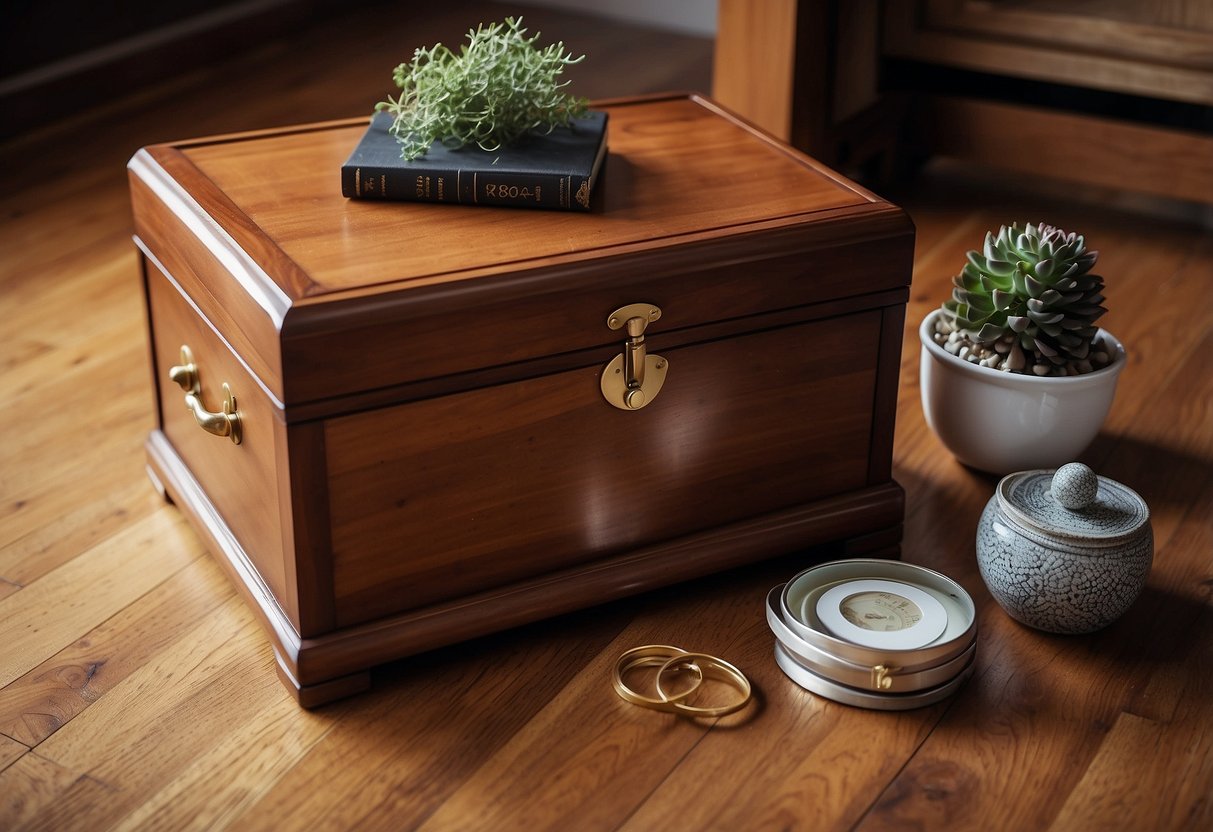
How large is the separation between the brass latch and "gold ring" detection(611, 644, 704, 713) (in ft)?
0.74

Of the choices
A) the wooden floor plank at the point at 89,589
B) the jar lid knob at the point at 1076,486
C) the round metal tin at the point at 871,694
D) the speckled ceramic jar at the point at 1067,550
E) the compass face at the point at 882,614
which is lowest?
the wooden floor plank at the point at 89,589

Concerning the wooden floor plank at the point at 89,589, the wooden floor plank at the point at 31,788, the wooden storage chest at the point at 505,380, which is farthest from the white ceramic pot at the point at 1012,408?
the wooden floor plank at the point at 31,788

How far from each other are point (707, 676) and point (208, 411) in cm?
54

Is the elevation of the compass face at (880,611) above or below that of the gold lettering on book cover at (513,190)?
below

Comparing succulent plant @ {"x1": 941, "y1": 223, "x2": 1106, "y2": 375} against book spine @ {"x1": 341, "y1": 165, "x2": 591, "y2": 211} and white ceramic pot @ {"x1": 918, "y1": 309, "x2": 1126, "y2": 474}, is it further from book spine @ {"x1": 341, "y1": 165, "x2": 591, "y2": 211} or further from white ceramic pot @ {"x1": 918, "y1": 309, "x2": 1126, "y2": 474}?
book spine @ {"x1": 341, "y1": 165, "x2": 591, "y2": 211}

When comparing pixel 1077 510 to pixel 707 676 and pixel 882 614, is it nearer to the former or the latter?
pixel 882 614

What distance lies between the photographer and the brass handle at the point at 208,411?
4.07ft

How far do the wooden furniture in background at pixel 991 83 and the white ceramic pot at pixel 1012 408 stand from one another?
0.77 meters

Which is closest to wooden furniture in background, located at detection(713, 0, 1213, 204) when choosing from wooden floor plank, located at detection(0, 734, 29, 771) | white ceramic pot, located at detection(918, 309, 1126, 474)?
white ceramic pot, located at detection(918, 309, 1126, 474)

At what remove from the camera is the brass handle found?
124 cm

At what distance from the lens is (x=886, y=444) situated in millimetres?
1408

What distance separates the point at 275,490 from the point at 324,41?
7.68 feet

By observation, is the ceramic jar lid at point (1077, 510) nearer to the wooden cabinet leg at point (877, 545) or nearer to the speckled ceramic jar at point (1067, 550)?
the speckled ceramic jar at point (1067, 550)

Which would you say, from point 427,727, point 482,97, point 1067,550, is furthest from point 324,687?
point 1067,550
